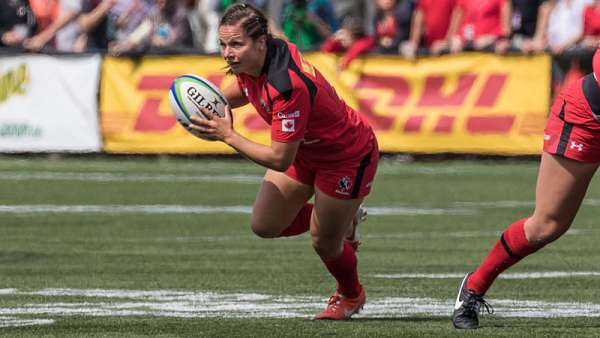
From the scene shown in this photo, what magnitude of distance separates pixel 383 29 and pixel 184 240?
396 inches

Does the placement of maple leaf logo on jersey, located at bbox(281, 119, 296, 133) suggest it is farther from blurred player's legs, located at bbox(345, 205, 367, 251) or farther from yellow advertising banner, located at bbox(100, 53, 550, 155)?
yellow advertising banner, located at bbox(100, 53, 550, 155)

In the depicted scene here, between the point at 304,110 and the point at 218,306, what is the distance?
4.96 feet

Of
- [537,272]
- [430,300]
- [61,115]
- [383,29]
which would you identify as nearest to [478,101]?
[383,29]

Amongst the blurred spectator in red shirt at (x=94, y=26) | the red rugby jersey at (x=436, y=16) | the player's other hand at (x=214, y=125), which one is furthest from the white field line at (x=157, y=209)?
the player's other hand at (x=214, y=125)

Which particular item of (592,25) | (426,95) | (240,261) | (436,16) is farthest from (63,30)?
(240,261)

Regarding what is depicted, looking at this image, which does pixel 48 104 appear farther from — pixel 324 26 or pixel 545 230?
pixel 545 230

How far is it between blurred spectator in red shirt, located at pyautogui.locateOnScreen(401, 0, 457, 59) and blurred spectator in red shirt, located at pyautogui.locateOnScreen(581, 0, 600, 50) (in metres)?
1.94

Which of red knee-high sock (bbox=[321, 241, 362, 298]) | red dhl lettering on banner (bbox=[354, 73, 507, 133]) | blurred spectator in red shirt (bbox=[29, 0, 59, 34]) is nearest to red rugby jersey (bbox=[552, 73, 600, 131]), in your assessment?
red knee-high sock (bbox=[321, 241, 362, 298])

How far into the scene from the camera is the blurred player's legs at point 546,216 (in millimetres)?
8078

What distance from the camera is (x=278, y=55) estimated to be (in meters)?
8.34

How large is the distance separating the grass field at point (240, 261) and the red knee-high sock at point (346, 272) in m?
0.17

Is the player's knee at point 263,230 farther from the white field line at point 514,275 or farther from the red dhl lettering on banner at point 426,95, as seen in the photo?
the red dhl lettering on banner at point 426,95

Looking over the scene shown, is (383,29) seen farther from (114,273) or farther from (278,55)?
(278,55)

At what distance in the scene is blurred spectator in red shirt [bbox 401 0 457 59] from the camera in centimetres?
2153
